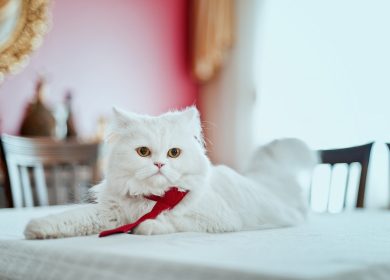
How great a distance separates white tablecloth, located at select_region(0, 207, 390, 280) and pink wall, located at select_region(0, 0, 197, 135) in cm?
266

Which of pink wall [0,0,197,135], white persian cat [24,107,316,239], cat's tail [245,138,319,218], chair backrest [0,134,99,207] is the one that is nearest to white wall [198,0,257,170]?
pink wall [0,0,197,135]

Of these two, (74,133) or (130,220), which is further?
(74,133)

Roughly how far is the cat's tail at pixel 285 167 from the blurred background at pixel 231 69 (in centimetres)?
184

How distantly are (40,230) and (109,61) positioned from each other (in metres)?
3.14

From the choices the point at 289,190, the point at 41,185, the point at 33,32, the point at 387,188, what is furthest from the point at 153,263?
the point at 33,32

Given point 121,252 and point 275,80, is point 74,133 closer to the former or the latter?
point 275,80

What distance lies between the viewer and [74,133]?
3348 millimetres

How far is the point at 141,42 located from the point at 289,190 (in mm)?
3063

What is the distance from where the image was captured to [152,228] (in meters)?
0.92

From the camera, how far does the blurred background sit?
3.21 meters

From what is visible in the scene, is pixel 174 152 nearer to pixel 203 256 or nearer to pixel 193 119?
pixel 193 119

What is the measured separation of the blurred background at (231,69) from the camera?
3205mm

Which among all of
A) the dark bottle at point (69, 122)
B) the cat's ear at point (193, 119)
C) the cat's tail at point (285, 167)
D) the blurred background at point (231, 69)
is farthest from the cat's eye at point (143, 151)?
the dark bottle at point (69, 122)

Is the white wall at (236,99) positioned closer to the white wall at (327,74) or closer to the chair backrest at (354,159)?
the white wall at (327,74)
